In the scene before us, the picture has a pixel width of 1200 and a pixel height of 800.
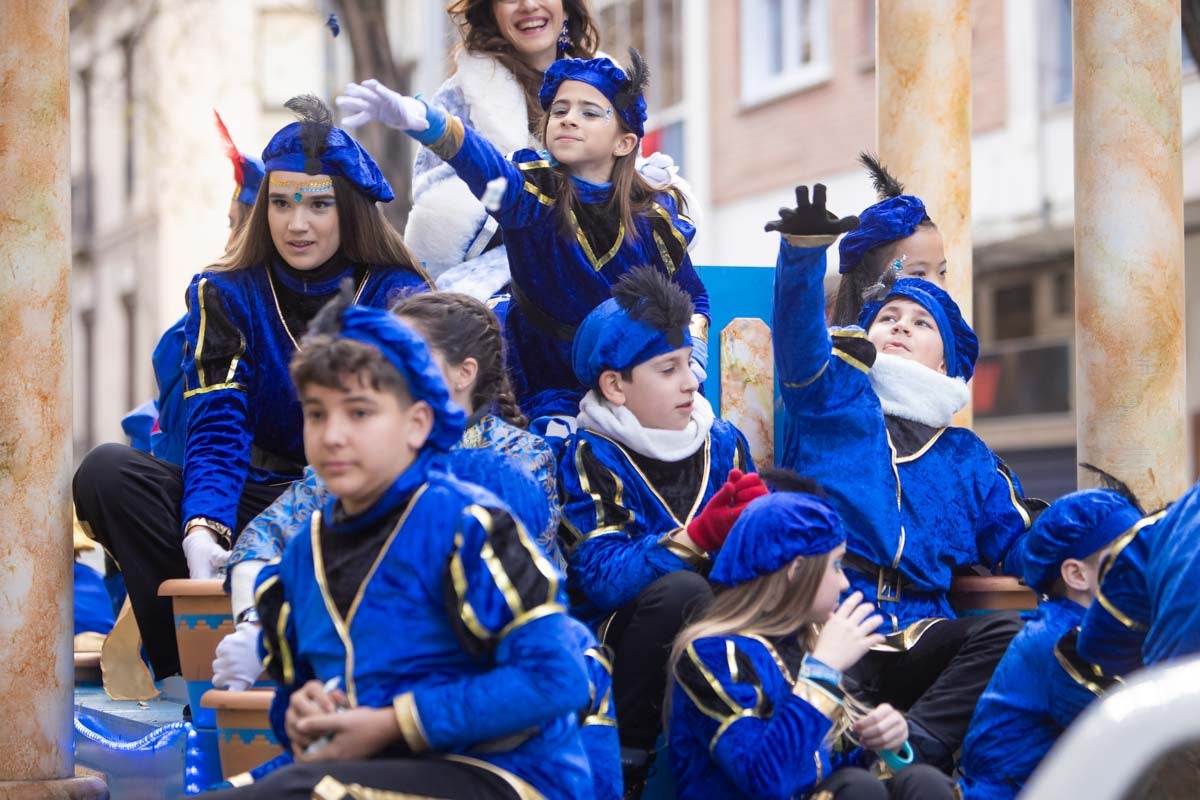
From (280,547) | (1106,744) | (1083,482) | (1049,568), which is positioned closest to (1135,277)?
(1083,482)

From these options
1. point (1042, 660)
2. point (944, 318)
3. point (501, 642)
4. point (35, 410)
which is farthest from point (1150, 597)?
point (35, 410)

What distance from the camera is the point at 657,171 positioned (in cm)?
546

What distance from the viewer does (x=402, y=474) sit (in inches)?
133

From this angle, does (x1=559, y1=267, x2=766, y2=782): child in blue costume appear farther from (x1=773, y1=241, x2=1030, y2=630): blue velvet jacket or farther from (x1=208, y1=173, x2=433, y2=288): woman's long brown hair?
(x1=208, y1=173, x2=433, y2=288): woman's long brown hair

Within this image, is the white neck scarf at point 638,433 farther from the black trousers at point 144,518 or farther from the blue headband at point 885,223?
the blue headband at point 885,223

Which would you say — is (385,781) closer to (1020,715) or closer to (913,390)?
(1020,715)

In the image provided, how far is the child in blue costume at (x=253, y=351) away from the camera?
16.3ft

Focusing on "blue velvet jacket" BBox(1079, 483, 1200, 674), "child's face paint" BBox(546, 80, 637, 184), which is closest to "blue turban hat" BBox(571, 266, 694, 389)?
"child's face paint" BBox(546, 80, 637, 184)

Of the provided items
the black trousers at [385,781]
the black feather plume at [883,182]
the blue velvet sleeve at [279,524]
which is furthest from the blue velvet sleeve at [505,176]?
the black trousers at [385,781]

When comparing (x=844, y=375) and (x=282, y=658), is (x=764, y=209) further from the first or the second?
(x=282, y=658)

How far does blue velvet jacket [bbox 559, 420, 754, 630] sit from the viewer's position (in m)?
4.47

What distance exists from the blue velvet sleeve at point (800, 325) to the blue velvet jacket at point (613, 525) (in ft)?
1.31

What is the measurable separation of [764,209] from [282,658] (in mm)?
16155

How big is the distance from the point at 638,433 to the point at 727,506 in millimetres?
335
